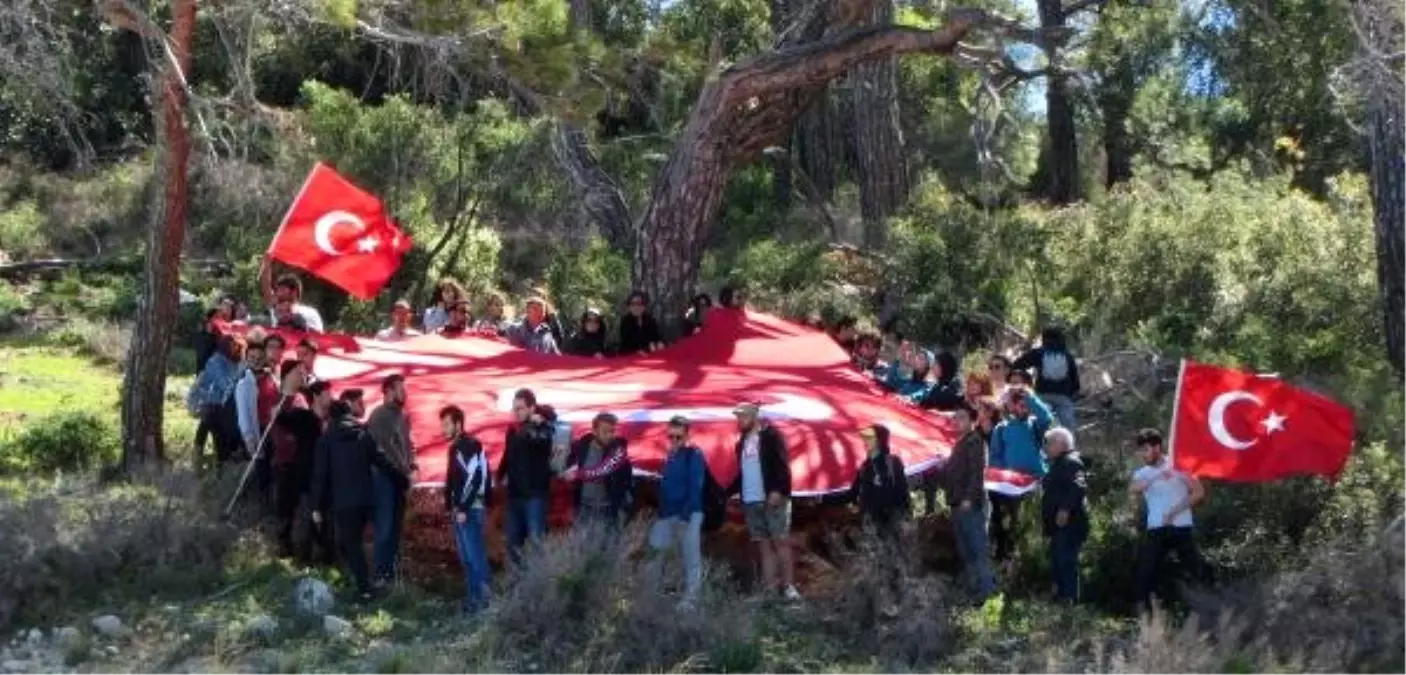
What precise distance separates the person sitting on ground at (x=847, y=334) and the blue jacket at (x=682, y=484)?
16.1 ft

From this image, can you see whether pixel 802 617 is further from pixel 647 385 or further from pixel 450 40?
pixel 450 40

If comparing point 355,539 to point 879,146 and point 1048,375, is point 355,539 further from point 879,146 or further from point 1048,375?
point 879,146

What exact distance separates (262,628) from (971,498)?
4.39 meters

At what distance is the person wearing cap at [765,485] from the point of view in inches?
453

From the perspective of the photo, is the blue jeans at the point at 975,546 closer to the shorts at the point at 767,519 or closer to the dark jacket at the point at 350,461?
the shorts at the point at 767,519

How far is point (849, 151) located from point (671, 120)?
5912 mm

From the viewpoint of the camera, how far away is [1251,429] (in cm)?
1149

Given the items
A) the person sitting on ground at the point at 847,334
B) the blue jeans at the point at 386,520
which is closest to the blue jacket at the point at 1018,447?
the person sitting on ground at the point at 847,334

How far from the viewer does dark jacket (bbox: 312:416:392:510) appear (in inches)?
440

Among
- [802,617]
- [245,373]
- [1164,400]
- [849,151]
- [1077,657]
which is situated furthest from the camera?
[849,151]

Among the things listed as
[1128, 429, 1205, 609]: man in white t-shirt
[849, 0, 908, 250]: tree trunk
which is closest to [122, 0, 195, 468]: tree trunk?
[1128, 429, 1205, 609]: man in white t-shirt

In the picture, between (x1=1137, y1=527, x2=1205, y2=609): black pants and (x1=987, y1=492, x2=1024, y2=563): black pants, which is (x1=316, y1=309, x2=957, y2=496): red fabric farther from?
(x1=1137, y1=527, x2=1205, y2=609): black pants

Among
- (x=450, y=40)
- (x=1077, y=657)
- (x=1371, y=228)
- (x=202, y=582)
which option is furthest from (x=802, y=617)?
(x=1371, y=228)

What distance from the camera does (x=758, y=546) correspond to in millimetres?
11969
